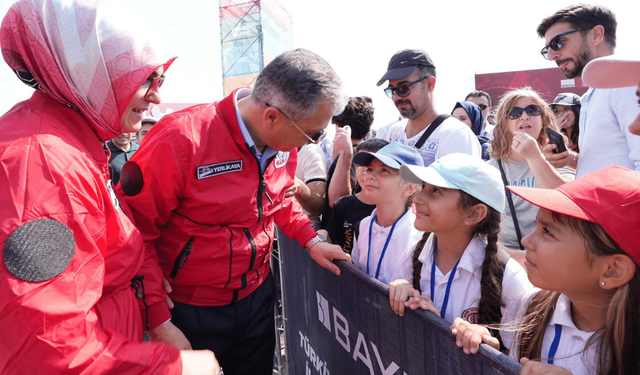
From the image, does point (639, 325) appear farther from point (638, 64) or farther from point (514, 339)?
point (638, 64)

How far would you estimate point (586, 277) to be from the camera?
1287mm

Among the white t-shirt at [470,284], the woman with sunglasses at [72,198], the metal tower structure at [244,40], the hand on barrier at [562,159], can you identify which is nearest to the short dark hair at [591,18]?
the hand on barrier at [562,159]

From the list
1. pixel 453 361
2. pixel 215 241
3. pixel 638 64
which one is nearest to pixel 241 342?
pixel 215 241

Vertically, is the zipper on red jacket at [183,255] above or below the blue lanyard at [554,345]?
above

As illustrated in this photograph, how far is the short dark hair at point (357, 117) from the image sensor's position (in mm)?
4078

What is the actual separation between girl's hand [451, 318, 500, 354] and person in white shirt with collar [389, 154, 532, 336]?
0.48m

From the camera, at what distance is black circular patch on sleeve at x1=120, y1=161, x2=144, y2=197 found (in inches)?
72.9

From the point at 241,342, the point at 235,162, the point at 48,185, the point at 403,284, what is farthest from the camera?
the point at 241,342

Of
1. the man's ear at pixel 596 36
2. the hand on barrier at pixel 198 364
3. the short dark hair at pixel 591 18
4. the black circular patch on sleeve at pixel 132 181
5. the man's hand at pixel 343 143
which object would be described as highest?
the short dark hair at pixel 591 18

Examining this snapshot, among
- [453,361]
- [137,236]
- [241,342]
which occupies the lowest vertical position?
[241,342]

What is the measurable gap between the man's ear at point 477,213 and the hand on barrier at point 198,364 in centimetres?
141

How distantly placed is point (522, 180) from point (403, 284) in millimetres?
1950

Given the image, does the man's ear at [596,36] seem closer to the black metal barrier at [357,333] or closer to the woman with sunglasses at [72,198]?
the black metal barrier at [357,333]

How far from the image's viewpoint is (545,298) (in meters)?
1.54
